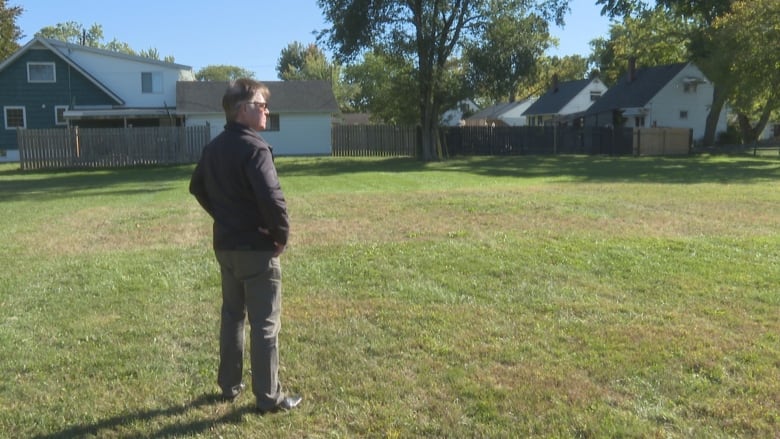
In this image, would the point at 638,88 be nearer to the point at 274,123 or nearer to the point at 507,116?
the point at 274,123

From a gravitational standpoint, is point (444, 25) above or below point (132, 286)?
above

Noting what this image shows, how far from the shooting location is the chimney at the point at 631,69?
162 ft

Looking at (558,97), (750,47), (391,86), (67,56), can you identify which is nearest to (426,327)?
(750,47)

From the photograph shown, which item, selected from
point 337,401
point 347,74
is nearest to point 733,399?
point 337,401

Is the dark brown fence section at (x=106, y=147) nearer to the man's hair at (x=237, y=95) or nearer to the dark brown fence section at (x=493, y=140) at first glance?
the dark brown fence section at (x=493, y=140)

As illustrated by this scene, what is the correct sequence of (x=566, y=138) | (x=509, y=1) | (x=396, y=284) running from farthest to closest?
(x=566, y=138) < (x=509, y=1) < (x=396, y=284)

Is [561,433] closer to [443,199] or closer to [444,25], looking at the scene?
[443,199]

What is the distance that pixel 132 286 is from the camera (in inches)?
272

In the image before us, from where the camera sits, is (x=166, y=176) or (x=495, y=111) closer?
(x=166, y=176)

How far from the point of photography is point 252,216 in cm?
384

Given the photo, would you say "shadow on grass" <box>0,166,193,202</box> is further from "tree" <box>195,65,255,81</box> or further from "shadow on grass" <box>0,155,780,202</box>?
"tree" <box>195,65,255,81</box>

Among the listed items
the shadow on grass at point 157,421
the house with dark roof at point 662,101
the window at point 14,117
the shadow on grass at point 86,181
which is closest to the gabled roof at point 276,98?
the window at point 14,117

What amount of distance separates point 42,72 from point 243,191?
1574 inches

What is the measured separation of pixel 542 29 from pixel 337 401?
2889 cm
